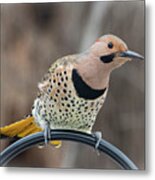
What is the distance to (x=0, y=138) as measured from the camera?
2279 mm

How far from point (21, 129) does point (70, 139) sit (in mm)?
219

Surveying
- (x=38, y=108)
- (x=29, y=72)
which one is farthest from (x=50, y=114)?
(x=29, y=72)

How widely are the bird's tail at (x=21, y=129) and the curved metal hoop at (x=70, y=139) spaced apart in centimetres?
2

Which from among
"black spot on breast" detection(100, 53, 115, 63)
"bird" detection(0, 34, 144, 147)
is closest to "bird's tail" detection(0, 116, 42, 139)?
"bird" detection(0, 34, 144, 147)

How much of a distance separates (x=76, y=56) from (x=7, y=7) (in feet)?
A: 1.21

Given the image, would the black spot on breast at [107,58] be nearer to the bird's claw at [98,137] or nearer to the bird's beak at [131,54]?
the bird's beak at [131,54]

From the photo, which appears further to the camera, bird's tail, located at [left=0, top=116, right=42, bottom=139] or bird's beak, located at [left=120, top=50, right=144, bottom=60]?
bird's tail, located at [left=0, top=116, right=42, bottom=139]

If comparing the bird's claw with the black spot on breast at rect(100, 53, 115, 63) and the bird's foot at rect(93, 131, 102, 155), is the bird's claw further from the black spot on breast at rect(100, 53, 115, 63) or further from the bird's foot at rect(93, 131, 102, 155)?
the black spot on breast at rect(100, 53, 115, 63)

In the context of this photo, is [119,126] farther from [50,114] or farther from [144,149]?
[50,114]

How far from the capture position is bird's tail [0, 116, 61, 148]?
88.4 inches

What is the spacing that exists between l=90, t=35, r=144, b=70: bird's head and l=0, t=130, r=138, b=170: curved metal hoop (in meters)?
0.31

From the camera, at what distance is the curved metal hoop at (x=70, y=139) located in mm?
2151

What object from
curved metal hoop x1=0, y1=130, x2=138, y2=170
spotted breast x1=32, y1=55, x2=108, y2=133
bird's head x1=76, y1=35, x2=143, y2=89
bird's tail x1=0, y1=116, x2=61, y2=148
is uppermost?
bird's head x1=76, y1=35, x2=143, y2=89

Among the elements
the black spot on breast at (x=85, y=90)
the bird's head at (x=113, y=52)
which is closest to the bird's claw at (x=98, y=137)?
the black spot on breast at (x=85, y=90)
